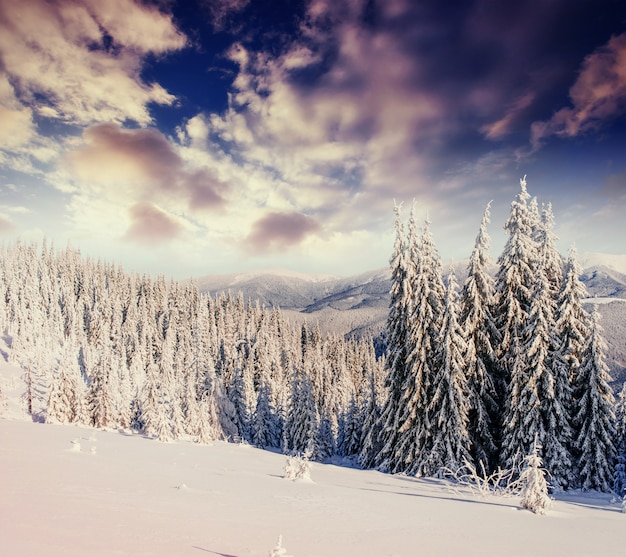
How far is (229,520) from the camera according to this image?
498 cm

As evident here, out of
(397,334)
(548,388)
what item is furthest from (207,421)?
(548,388)

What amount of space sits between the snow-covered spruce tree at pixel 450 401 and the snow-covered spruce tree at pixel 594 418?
603 cm

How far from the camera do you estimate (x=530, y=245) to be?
2366 centimetres

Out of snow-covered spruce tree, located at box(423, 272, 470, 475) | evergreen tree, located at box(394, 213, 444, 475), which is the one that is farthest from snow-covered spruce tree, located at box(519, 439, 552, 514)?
evergreen tree, located at box(394, 213, 444, 475)

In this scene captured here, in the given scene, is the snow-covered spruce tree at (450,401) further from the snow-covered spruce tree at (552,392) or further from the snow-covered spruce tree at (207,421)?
the snow-covered spruce tree at (207,421)

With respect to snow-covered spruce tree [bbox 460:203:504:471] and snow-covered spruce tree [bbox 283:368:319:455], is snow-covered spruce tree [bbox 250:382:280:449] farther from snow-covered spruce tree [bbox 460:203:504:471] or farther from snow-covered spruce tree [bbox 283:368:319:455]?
snow-covered spruce tree [bbox 460:203:504:471]

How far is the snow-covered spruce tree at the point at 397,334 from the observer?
2355 centimetres

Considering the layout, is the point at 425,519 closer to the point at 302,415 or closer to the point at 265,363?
the point at 302,415

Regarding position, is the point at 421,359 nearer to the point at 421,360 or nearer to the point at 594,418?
the point at 421,360

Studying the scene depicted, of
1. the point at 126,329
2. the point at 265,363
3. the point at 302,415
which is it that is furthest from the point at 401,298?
the point at 126,329

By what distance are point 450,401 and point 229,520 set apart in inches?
715

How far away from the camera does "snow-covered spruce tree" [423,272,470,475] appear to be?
19708mm

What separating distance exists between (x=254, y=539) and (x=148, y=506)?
6.47 feet

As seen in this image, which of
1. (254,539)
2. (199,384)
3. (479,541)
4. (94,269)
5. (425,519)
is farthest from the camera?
(94,269)
